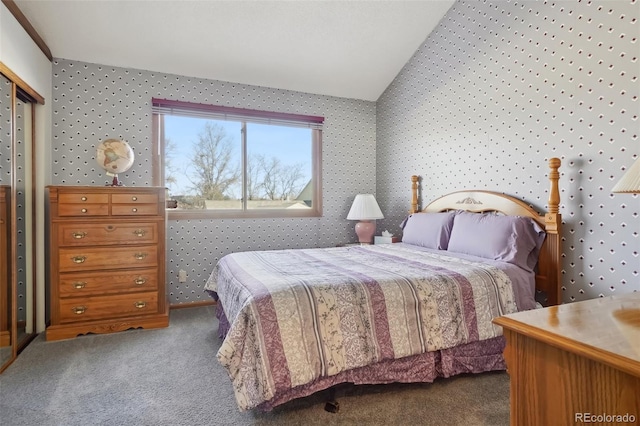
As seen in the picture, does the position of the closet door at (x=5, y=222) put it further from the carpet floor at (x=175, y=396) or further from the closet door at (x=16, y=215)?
the carpet floor at (x=175, y=396)

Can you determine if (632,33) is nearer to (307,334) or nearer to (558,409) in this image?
(558,409)

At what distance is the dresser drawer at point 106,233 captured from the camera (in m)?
2.64

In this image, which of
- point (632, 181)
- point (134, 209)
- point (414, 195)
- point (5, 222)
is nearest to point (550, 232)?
point (632, 181)

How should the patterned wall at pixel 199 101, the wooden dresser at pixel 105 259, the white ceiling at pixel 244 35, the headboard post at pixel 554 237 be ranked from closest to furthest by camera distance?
the headboard post at pixel 554 237
the wooden dresser at pixel 105 259
the white ceiling at pixel 244 35
the patterned wall at pixel 199 101

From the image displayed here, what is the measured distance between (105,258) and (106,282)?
0.19 meters

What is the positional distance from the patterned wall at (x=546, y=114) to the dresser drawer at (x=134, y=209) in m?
2.61

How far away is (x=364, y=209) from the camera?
3.84m

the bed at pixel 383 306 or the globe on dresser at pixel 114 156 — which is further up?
the globe on dresser at pixel 114 156

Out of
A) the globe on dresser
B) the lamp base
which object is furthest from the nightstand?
the globe on dresser

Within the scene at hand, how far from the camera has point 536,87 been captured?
7.99 feet

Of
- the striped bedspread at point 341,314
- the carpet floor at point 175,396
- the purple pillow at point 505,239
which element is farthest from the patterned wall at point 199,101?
the purple pillow at point 505,239

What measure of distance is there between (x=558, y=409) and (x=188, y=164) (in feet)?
11.5

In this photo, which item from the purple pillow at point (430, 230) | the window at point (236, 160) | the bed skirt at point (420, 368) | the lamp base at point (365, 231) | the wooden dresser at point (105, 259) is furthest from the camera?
the lamp base at point (365, 231)

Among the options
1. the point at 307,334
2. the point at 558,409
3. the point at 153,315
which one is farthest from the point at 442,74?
the point at 153,315
